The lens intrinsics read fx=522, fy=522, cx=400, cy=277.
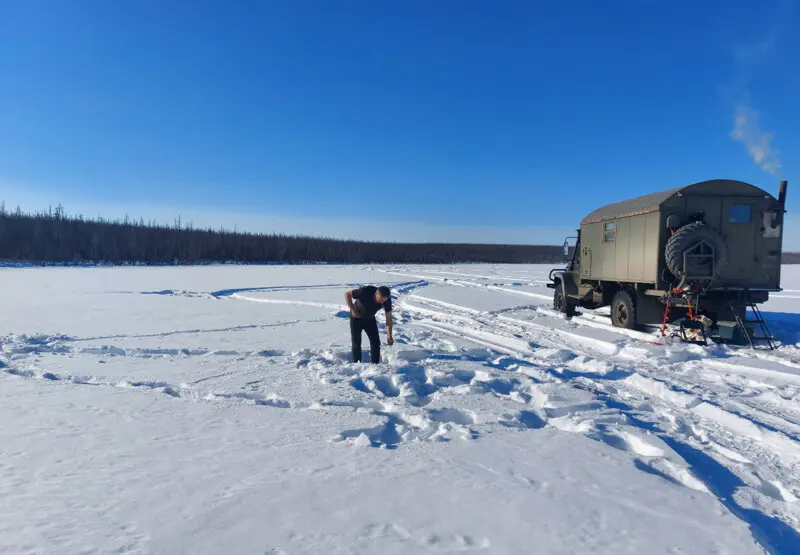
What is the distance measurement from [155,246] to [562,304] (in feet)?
227

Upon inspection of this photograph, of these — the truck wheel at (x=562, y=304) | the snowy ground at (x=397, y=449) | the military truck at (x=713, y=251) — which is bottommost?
the snowy ground at (x=397, y=449)

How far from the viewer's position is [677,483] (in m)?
3.80

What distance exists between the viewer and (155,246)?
72.6 metres

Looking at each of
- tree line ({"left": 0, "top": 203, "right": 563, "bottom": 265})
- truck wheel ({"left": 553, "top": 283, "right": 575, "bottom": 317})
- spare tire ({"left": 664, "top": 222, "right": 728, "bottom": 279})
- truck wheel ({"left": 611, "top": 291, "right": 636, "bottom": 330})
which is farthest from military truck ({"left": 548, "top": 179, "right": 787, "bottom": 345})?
tree line ({"left": 0, "top": 203, "right": 563, "bottom": 265})

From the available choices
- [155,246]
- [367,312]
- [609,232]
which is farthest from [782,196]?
[155,246]

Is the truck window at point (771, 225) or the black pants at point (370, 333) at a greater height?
the truck window at point (771, 225)

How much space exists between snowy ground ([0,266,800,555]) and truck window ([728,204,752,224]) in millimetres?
2689

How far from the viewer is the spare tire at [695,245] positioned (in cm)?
1005

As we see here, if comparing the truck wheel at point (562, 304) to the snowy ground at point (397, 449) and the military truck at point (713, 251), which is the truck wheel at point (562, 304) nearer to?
the military truck at point (713, 251)

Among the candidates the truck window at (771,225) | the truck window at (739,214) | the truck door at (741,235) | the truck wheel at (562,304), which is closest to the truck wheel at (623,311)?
the truck door at (741,235)

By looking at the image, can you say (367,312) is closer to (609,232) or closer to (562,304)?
(609,232)

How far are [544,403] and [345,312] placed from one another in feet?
32.1

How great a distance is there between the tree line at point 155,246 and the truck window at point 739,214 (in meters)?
50.9

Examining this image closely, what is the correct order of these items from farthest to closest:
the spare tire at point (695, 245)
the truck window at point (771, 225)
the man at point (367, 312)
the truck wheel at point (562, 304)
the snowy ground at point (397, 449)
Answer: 1. the truck wheel at point (562, 304)
2. the truck window at point (771, 225)
3. the spare tire at point (695, 245)
4. the man at point (367, 312)
5. the snowy ground at point (397, 449)
